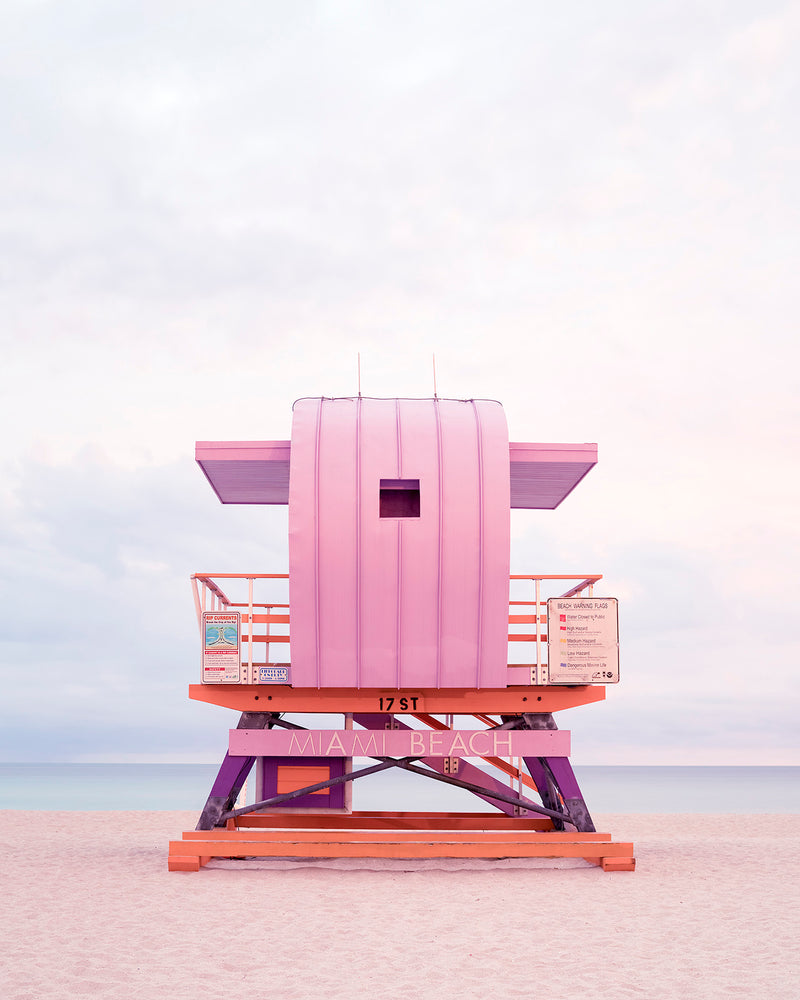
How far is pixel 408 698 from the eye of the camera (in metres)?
14.6

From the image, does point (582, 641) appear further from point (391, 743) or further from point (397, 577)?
point (391, 743)

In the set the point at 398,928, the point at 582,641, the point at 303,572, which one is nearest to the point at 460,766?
the point at 582,641

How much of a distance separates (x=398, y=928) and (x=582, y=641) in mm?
5392

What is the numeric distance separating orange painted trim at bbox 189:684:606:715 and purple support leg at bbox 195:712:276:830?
0.27 m

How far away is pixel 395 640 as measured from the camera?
46.1ft

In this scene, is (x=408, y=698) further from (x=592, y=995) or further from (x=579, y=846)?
(x=592, y=995)

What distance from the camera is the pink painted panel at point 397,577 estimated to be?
1397cm

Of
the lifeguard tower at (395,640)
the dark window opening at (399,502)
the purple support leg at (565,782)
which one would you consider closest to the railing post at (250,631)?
the lifeguard tower at (395,640)

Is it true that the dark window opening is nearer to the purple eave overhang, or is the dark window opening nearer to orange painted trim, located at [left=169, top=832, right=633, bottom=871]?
the purple eave overhang

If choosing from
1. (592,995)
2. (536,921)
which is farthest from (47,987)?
(536,921)

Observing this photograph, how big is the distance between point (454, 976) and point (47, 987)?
3554 mm

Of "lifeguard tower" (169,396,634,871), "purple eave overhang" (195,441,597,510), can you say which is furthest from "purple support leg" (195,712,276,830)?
"purple eave overhang" (195,441,597,510)

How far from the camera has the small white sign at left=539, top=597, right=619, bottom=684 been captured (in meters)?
14.5

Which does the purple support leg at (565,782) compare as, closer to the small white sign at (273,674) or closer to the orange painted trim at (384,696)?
the orange painted trim at (384,696)
